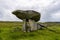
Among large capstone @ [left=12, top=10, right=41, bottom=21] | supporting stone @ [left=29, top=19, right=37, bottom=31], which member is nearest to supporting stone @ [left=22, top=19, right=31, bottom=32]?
supporting stone @ [left=29, top=19, right=37, bottom=31]

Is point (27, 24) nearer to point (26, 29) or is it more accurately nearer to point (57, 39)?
point (26, 29)

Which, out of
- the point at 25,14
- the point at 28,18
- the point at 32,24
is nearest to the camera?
the point at 25,14

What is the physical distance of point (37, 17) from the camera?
38.8 meters

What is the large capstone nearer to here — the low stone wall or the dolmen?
the dolmen

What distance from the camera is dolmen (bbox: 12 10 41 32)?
37.4 metres

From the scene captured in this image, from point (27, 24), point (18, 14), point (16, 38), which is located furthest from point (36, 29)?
point (16, 38)

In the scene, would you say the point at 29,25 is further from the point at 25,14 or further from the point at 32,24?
the point at 25,14

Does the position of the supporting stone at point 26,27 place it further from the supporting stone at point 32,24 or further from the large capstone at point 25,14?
the large capstone at point 25,14

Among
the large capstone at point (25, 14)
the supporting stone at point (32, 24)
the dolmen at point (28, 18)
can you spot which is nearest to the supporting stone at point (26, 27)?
the dolmen at point (28, 18)

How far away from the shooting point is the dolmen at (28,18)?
3744 cm

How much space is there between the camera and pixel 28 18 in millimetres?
37719

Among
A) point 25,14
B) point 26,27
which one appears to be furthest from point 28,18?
point 26,27

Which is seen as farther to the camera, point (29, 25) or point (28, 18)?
point (29, 25)

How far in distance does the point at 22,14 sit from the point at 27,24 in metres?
2.39
